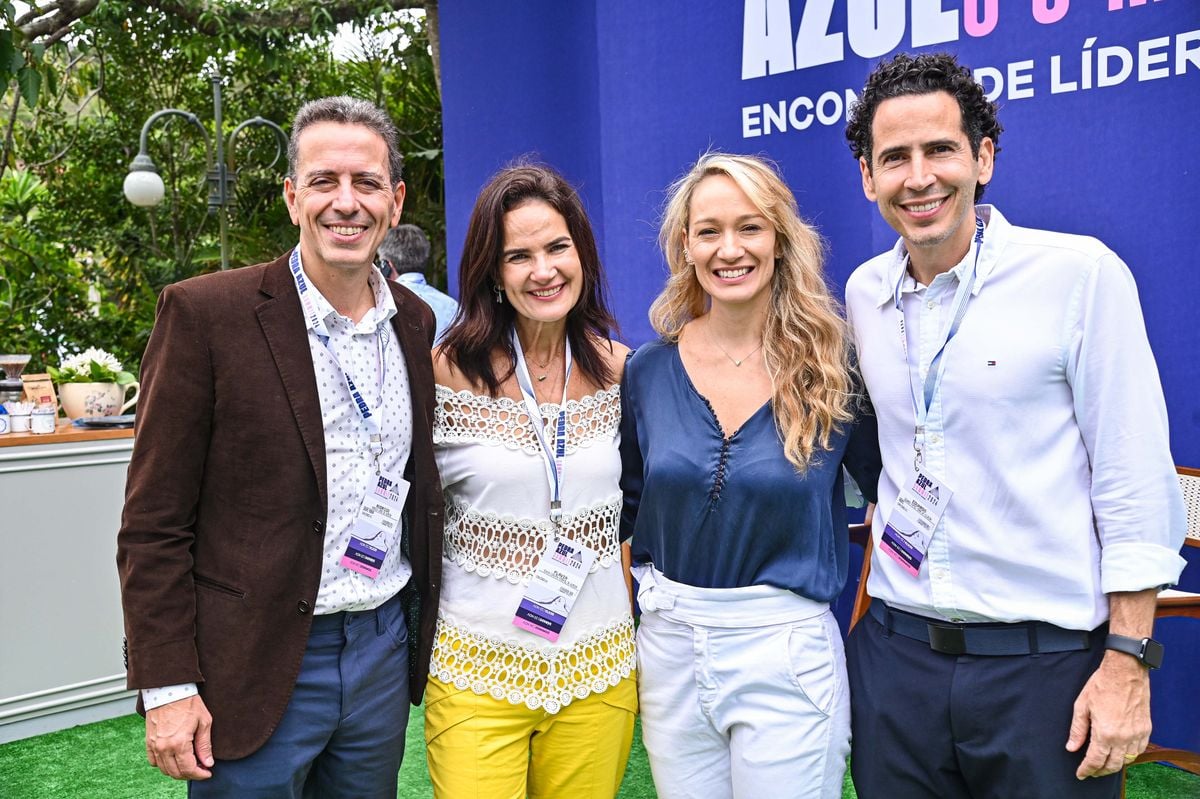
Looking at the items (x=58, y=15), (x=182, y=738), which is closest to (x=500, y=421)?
(x=182, y=738)

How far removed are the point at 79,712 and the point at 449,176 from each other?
138 inches

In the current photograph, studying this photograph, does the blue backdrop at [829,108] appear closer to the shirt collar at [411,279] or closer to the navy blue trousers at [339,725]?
the shirt collar at [411,279]

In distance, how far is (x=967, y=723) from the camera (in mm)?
1746

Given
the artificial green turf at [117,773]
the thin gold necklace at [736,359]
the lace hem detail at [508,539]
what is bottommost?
the artificial green turf at [117,773]

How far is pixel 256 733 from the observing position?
1809 mm

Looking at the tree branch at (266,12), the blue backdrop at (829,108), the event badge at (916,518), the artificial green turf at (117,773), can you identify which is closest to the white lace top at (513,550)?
the event badge at (916,518)

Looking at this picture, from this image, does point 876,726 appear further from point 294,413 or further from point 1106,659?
point 294,413

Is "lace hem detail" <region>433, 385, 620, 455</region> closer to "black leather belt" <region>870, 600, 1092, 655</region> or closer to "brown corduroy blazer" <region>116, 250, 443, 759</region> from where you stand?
"brown corduroy blazer" <region>116, 250, 443, 759</region>

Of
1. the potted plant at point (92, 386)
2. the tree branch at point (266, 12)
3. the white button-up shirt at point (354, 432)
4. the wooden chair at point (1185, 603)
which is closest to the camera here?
the white button-up shirt at point (354, 432)

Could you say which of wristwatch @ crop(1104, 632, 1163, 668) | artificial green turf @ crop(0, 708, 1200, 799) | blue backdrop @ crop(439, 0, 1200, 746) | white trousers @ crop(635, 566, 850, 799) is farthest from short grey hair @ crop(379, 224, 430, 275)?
wristwatch @ crop(1104, 632, 1163, 668)

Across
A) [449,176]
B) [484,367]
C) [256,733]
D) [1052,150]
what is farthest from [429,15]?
[256,733]

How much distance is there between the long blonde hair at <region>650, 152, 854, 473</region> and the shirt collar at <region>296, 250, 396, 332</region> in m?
0.62

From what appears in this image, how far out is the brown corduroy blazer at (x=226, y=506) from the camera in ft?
5.71

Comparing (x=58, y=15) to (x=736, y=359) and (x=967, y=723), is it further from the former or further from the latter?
(x=967, y=723)
